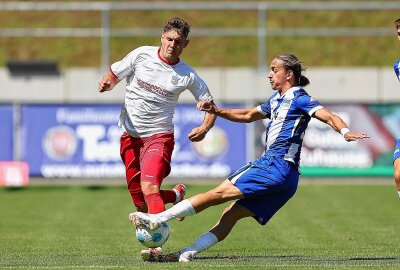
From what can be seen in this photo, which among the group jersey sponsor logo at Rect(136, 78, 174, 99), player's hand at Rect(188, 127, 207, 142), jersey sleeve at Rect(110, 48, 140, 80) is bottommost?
player's hand at Rect(188, 127, 207, 142)

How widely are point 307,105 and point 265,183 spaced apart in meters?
0.82

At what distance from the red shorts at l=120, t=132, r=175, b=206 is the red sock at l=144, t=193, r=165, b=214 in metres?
0.16

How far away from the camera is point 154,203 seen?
10.6m

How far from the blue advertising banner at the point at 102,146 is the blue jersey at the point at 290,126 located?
12788mm

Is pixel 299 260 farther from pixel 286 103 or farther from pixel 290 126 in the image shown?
pixel 286 103

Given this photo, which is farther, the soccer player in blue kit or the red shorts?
the red shorts

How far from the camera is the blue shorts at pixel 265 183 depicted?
988cm

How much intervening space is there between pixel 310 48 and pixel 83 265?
66.6ft

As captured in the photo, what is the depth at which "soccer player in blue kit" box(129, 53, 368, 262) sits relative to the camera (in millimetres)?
9844

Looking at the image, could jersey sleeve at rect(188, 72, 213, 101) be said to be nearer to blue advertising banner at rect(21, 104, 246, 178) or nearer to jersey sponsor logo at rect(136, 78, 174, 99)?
jersey sponsor logo at rect(136, 78, 174, 99)

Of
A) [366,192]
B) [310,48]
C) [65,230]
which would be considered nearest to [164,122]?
[65,230]

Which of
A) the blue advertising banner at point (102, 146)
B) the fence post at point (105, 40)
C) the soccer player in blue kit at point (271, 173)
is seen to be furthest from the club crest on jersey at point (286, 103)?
the fence post at point (105, 40)

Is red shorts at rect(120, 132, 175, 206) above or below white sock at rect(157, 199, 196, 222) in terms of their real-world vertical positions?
above

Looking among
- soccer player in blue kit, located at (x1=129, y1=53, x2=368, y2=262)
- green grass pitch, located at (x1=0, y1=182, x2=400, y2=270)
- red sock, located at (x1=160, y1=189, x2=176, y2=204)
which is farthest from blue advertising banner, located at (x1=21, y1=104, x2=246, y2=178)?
soccer player in blue kit, located at (x1=129, y1=53, x2=368, y2=262)
